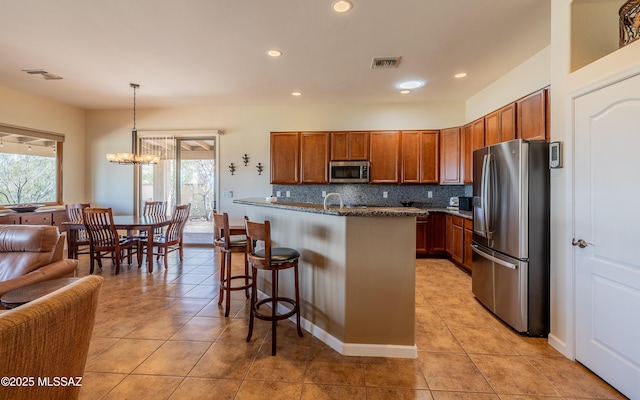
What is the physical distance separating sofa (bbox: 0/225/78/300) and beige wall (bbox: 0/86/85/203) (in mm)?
3545

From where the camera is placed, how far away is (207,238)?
18.7 ft

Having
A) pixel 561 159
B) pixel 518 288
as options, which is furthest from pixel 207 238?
pixel 561 159

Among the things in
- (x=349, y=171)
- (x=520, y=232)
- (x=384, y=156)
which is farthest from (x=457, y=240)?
(x=349, y=171)

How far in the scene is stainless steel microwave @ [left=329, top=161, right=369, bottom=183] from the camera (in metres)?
5.03

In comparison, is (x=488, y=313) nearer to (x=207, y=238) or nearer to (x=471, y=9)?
(x=471, y=9)

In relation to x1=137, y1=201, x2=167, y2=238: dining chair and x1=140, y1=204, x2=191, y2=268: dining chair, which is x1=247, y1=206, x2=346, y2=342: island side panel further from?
x1=137, y1=201, x2=167, y2=238: dining chair

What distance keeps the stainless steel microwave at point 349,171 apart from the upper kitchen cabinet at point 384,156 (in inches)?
5.1

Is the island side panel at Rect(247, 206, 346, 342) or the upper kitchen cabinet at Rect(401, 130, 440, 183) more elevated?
the upper kitchen cabinet at Rect(401, 130, 440, 183)

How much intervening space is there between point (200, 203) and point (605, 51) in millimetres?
6042

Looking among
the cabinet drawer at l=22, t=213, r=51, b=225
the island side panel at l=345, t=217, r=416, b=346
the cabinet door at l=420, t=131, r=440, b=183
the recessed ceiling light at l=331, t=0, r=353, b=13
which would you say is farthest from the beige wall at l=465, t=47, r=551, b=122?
the cabinet drawer at l=22, t=213, r=51, b=225

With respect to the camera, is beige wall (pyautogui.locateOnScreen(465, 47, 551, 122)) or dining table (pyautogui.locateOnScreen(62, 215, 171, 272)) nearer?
beige wall (pyautogui.locateOnScreen(465, 47, 551, 122))

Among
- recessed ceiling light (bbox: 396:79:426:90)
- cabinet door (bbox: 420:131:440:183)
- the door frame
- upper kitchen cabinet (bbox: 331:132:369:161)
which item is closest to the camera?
recessed ceiling light (bbox: 396:79:426:90)

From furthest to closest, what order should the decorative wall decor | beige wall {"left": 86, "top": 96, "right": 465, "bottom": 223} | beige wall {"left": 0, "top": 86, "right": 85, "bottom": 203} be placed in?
beige wall {"left": 86, "top": 96, "right": 465, "bottom": 223} → beige wall {"left": 0, "top": 86, "right": 85, "bottom": 203} → the decorative wall decor

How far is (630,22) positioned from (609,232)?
140 centimetres
